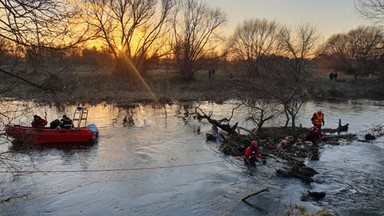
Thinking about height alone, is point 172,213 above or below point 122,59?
below

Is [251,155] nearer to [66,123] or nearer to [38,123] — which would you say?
[66,123]

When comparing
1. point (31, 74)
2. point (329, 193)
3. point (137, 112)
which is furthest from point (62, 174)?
point (137, 112)

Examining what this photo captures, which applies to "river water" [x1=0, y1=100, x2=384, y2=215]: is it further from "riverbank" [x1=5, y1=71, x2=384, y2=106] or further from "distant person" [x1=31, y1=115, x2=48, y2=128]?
"riverbank" [x1=5, y1=71, x2=384, y2=106]

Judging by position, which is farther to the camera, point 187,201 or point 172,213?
point 187,201

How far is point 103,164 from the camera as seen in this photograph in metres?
15.3

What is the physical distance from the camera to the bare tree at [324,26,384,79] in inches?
590

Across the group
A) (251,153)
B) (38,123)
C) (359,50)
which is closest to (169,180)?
(251,153)

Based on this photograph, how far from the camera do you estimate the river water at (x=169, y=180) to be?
35.9ft

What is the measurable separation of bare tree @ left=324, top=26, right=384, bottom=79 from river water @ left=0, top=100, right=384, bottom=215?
15.1ft

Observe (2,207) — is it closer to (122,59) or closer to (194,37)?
(122,59)

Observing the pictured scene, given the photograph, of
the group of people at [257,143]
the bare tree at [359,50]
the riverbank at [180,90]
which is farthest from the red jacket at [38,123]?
the bare tree at [359,50]

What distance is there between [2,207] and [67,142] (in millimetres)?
7971

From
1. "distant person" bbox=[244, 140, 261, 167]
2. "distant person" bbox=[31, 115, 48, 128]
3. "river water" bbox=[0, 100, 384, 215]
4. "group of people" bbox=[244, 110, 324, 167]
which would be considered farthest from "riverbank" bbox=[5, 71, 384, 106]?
"distant person" bbox=[244, 140, 261, 167]

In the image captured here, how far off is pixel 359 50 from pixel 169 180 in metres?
11.2
